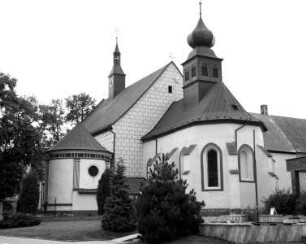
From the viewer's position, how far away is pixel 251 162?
34406 millimetres

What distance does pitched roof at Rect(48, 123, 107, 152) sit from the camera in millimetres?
38812

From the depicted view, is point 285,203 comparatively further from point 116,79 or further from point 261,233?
point 116,79

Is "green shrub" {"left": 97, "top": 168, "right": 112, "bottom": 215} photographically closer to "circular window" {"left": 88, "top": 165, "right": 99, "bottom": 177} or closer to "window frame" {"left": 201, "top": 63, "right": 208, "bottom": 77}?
"circular window" {"left": 88, "top": 165, "right": 99, "bottom": 177}

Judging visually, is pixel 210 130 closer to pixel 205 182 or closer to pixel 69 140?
pixel 205 182

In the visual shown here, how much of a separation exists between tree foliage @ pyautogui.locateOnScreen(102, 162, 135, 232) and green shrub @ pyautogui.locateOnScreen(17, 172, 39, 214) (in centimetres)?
1405

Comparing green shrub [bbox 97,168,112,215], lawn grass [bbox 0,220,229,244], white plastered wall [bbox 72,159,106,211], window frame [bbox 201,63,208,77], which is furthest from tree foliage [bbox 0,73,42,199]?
window frame [bbox 201,63,208,77]

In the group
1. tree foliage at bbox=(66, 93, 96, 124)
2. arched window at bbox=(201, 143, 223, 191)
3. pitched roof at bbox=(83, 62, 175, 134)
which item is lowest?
arched window at bbox=(201, 143, 223, 191)

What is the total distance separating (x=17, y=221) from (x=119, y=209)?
7.95 metres

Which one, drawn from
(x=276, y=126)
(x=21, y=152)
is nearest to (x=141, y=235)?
(x=21, y=152)

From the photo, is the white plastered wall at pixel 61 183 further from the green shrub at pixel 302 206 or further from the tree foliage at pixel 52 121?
the green shrub at pixel 302 206

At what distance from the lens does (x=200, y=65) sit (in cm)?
3888

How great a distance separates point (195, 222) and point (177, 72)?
25.2m

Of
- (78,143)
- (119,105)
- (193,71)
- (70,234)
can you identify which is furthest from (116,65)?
(70,234)

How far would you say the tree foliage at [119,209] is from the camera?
2381 cm
